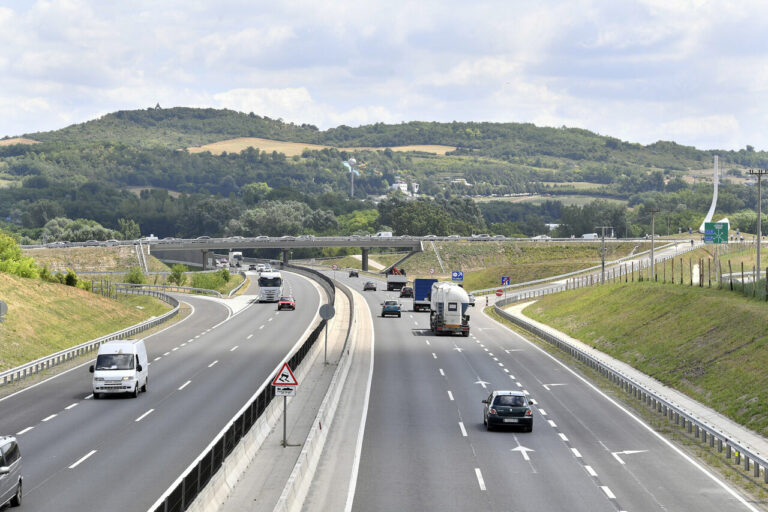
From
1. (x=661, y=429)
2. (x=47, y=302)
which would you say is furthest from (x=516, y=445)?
(x=47, y=302)

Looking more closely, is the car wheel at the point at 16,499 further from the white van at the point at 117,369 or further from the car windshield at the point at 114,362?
the car windshield at the point at 114,362

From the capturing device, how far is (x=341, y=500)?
88.5ft

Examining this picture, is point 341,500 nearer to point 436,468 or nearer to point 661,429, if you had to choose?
point 436,468

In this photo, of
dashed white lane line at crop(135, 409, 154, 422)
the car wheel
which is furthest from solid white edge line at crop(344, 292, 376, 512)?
dashed white lane line at crop(135, 409, 154, 422)

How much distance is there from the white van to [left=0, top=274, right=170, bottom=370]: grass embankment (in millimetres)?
14596

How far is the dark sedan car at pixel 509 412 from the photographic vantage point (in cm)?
3741

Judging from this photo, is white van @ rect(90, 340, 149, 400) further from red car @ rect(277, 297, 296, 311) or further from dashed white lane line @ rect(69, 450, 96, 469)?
red car @ rect(277, 297, 296, 311)

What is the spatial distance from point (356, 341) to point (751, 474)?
42339 millimetres

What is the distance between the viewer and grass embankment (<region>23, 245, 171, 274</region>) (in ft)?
559

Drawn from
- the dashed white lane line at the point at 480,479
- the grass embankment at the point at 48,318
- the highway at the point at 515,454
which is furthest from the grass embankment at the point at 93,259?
the dashed white lane line at the point at 480,479

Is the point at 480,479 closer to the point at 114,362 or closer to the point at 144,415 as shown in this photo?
the point at 144,415

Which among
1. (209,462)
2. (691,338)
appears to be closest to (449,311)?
(691,338)

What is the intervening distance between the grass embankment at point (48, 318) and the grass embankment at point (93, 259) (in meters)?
80.8

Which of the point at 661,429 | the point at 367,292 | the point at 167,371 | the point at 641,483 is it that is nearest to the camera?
the point at 641,483
